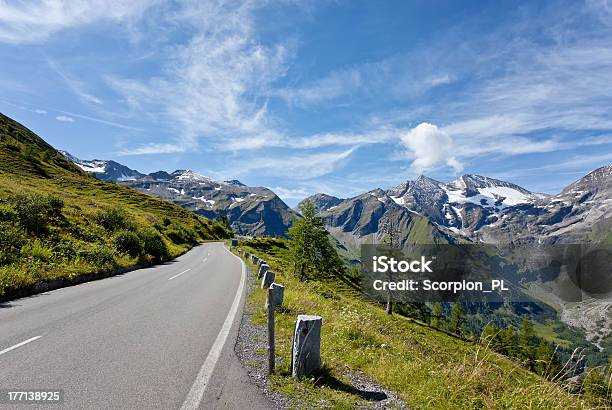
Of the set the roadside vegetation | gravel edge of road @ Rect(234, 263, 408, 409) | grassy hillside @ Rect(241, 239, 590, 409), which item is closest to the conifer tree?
gravel edge of road @ Rect(234, 263, 408, 409)

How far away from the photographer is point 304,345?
6.66 meters

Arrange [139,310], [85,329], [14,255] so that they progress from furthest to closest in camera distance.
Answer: [14,255] < [139,310] < [85,329]

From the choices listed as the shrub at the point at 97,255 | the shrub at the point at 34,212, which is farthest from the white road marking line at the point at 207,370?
the shrub at the point at 34,212

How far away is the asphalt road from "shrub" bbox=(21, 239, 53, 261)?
4458 millimetres

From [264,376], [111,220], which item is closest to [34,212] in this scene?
[111,220]

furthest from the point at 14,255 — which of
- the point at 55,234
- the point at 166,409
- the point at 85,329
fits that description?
the point at 166,409

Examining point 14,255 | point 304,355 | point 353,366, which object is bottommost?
point 353,366

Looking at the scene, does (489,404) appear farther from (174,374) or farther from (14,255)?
(14,255)

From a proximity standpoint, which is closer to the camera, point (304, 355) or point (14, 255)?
point (304, 355)

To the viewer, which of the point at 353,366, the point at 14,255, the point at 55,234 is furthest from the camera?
the point at 55,234

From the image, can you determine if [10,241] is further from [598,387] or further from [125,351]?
[598,387]

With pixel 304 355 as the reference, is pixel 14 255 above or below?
above

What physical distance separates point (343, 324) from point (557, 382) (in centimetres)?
530

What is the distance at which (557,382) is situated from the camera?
654 cm
